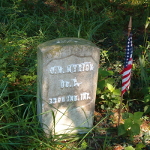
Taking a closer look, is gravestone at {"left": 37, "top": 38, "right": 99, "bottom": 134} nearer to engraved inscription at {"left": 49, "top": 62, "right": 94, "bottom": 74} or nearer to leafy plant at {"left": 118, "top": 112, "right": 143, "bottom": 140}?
engraved inscription at {"left": 49, "top": 62, "right": 94, "bottom": 74}

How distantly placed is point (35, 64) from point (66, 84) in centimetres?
137

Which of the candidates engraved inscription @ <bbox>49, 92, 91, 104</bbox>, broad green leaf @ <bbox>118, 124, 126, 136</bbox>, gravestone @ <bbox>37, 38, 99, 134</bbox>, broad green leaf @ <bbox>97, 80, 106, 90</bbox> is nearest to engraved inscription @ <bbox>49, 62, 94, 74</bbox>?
gravestone @ <bbox>37, 38, 99, 134</bbox>

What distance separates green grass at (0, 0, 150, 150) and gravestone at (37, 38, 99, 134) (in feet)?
0.44

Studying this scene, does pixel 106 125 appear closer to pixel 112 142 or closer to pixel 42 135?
pixel 112 142

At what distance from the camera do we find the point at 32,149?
2658mm

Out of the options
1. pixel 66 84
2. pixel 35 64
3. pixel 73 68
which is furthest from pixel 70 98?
pixel 35 64

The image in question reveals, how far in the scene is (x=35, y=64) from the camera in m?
4.10

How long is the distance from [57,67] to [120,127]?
1004 mm

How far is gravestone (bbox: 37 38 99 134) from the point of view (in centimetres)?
268

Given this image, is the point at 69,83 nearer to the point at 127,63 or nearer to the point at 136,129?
the point at 127,63

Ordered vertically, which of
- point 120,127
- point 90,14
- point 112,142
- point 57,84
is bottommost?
point 112,142

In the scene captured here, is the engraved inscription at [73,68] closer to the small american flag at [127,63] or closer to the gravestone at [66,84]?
the gravestone at [66,84]

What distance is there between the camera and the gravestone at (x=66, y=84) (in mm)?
2680

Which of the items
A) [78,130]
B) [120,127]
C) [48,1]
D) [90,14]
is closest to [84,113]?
[78,130]
